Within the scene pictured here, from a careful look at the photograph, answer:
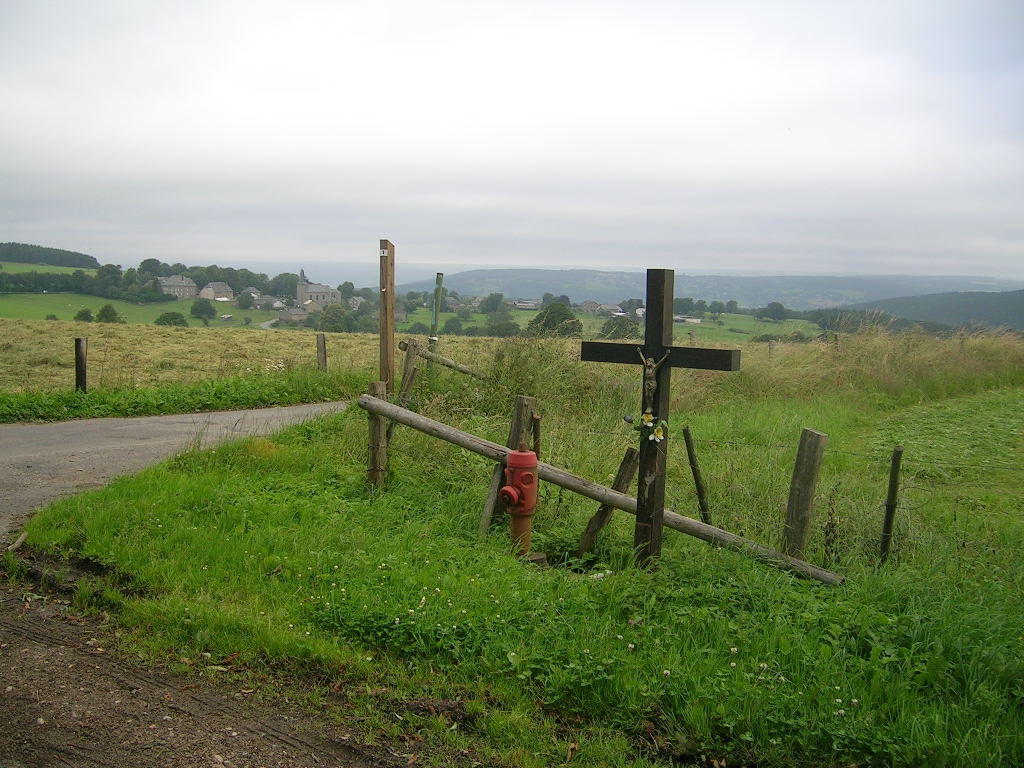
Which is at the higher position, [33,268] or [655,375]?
[33,268]

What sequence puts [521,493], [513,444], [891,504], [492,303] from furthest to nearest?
[492,303] < [513,444] < [521,493] < [891,504]

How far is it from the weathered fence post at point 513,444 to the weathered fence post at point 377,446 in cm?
131

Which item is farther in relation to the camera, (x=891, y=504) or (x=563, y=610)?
(x=891, y=504)

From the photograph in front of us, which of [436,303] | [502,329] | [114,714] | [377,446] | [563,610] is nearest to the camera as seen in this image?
[114,714]

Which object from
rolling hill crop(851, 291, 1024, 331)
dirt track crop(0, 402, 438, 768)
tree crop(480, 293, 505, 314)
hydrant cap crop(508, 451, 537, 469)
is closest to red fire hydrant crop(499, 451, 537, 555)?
hydrant cap crop(508, 451, 537, 469)

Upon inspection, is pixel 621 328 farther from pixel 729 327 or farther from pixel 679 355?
pixel 679 355

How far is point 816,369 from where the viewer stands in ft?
57.1

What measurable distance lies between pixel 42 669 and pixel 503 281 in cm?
4102

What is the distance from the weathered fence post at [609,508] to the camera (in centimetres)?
591

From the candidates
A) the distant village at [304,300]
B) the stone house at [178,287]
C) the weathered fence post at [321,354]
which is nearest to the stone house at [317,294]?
the distant village at [304,300]

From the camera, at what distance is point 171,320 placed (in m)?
37.6

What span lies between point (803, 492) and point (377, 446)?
3749mm

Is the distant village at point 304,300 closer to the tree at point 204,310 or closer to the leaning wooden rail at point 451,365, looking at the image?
the tree at point 204,310

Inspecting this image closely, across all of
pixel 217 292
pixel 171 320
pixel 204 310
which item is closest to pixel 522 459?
pixel 171 320
